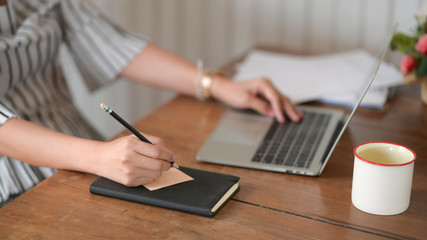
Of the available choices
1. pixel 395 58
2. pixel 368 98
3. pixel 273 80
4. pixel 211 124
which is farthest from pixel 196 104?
pixel 395 58

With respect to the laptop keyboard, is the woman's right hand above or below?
above

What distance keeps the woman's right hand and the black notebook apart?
0.06 ft

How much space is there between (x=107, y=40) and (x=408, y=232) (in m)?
0.93

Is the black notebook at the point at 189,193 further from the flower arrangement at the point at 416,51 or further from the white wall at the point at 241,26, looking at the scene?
the white wall at the point at 241,26

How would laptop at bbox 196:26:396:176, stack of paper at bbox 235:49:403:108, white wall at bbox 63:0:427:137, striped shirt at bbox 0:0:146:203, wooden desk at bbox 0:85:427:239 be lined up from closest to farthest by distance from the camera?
wooden desk at bbox 0:85:427:239 → laptop at bbox 196:26:396:176 → striped shirt at bbox 0:0:146:203 → stack of paper at bbox 235:49:403:108 → white wall at bbox 63:0:427:137

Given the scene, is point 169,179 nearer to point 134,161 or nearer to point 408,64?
point 134,161

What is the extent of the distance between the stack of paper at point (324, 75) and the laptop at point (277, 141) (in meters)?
0.09

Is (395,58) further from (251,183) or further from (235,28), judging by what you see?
(251,183)

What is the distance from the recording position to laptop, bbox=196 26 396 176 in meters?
1.04

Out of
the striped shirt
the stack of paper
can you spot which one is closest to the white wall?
the stack of paper

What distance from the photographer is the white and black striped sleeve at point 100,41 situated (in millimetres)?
1424

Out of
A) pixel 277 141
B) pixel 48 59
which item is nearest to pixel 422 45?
pixel 277 141

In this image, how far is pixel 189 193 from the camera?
0.90 metres

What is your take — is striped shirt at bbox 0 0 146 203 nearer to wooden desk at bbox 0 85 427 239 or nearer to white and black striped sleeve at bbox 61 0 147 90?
white and black striped sleeve at bbox 61 0 147 90
